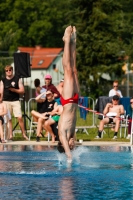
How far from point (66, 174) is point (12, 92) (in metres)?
9.28

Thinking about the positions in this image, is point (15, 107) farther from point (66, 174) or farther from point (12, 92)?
point (66, 174)

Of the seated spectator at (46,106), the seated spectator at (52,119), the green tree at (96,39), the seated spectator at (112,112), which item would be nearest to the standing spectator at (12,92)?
the seated spectator at (46,106)

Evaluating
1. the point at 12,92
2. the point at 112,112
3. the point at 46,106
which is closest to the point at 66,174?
the point at 46,106

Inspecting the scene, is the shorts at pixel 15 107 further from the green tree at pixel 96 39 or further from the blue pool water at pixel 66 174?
the green tree at pixel 96 39

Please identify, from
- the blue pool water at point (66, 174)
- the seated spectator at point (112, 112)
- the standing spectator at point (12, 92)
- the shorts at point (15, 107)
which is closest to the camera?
the blue pool water at point (66, 174)

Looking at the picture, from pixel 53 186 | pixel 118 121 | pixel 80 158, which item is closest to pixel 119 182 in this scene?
pixel 53 186

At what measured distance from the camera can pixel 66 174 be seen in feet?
41.1

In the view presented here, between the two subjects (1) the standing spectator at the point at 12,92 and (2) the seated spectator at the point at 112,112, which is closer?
(1) the standing spectator at the point at 12,92

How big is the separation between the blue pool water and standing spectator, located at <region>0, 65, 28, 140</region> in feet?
11.1

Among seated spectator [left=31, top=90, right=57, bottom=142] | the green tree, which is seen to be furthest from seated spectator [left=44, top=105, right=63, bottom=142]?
the green tree

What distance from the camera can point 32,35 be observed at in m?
94.8

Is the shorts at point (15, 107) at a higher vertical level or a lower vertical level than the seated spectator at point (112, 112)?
higher

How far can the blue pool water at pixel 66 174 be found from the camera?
10242mm

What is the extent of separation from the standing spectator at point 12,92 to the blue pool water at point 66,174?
3386mm
